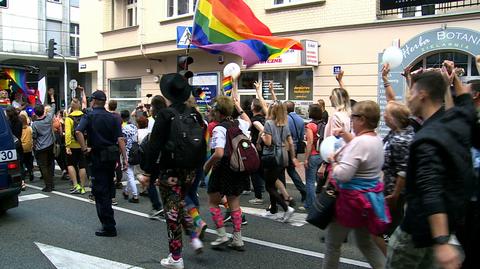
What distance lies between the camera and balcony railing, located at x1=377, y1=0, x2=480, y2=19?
35.7 feet

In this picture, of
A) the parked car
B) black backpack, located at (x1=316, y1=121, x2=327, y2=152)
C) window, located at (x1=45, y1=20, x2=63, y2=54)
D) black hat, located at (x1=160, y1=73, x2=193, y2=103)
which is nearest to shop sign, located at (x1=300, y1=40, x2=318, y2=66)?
black backpack, located at (x1=316, y1=121, x2=327, y2=152)

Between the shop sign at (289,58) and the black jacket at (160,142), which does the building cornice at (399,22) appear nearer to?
the shop sign at (289,58)

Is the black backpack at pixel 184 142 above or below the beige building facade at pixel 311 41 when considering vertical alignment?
below

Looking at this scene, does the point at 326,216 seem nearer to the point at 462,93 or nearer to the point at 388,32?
the point at 462,93

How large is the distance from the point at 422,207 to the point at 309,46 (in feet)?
36.2

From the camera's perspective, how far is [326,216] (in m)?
Answer: 3.71

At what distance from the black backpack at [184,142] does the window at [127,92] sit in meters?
15.7

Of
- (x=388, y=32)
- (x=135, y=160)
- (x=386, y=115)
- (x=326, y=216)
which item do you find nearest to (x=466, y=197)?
(x=326, y=216)

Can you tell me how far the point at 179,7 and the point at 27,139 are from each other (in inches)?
361

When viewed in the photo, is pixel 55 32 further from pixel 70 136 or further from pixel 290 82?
pixel 70 136

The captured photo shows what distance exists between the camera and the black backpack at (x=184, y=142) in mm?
4688

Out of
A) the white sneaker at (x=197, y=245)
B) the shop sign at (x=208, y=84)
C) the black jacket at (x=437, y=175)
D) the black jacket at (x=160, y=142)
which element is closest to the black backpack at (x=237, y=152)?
the black jacket at (x=160, y=142)

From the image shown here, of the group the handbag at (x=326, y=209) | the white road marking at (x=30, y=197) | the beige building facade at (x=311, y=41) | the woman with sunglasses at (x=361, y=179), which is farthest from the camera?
the beige building facade at (x=311, y=41)

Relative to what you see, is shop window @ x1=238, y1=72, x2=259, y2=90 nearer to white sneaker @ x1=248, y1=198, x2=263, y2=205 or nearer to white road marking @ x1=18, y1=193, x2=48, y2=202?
white sneaker @ x1=248, y1=198, x2=263, y2=205
